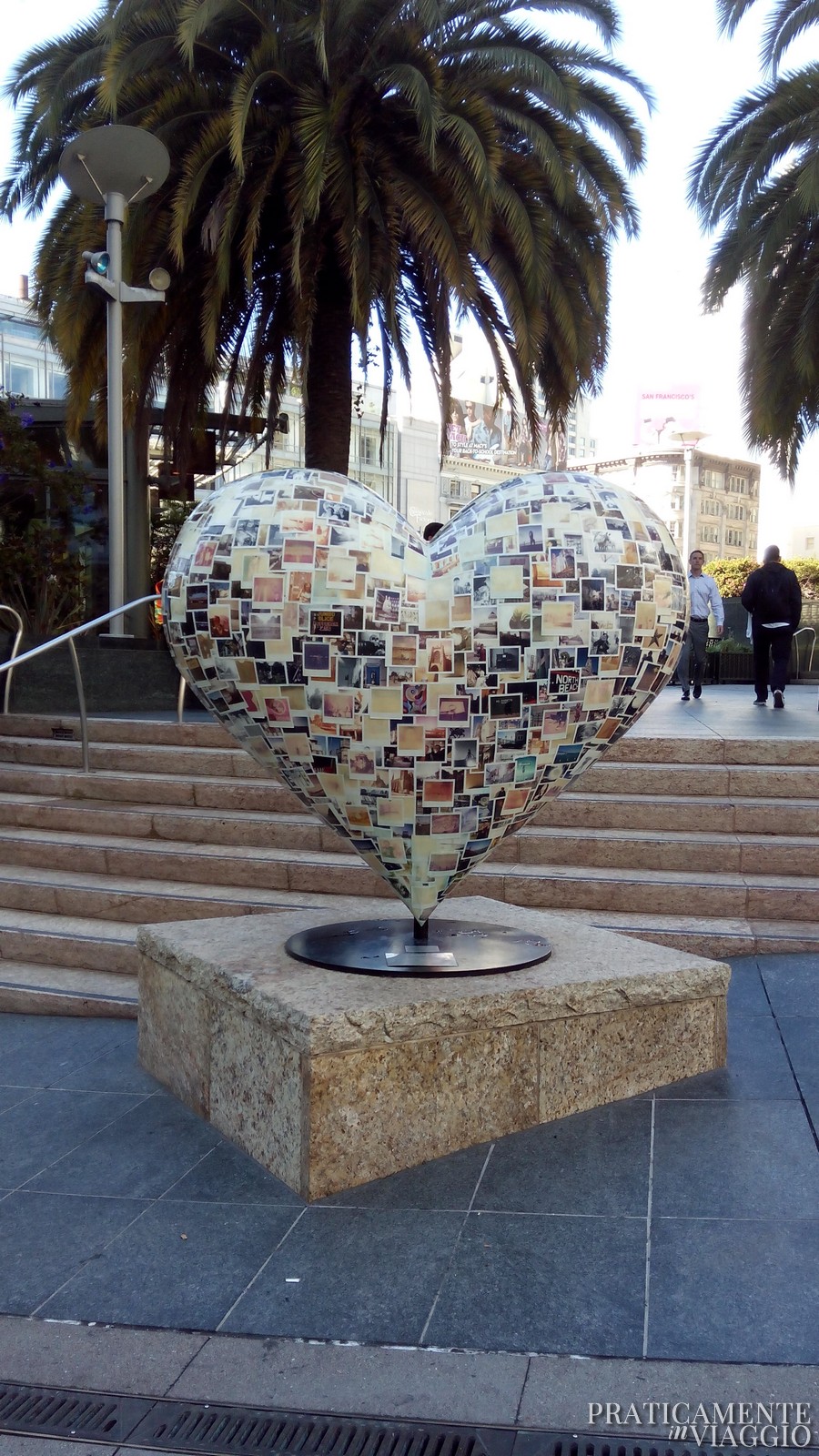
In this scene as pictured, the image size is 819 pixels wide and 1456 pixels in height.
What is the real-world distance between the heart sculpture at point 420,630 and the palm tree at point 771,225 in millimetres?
9983

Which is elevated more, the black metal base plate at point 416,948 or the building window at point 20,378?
the building window at point 20,378

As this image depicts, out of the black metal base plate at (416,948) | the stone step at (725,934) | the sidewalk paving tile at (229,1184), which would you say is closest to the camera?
the sidewalk paving tile at (229,1184)

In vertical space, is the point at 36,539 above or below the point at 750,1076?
above

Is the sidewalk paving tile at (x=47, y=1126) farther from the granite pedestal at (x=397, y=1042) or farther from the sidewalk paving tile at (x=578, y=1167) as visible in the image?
the sidewalk paving tile at (x=578, y=1167)

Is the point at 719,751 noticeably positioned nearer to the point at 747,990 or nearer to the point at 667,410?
the point at 747,990

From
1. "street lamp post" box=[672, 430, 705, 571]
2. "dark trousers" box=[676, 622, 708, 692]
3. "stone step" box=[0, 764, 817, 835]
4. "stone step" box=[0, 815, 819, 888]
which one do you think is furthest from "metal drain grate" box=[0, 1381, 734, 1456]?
"street lamp post" box=[672, 430, 705, 571]

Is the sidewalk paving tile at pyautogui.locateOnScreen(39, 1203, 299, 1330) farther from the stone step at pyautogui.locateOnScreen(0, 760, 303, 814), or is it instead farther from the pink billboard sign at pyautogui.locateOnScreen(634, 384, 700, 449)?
the pink billboard sign at pyautogui.locateOnScreen(634, 384, 700, 449)

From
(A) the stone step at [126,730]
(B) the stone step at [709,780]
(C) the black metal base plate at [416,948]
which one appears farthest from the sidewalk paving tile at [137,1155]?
(A) the stone step at [126,730]

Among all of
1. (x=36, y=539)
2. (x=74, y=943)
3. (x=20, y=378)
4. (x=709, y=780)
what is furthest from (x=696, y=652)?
(x=20, y=378)

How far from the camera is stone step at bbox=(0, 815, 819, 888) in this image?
555cm

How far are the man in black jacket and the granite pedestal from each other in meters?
7.45

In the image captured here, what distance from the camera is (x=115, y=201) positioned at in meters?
9.55

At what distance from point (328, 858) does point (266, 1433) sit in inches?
146

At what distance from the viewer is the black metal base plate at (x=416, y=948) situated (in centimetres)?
347
